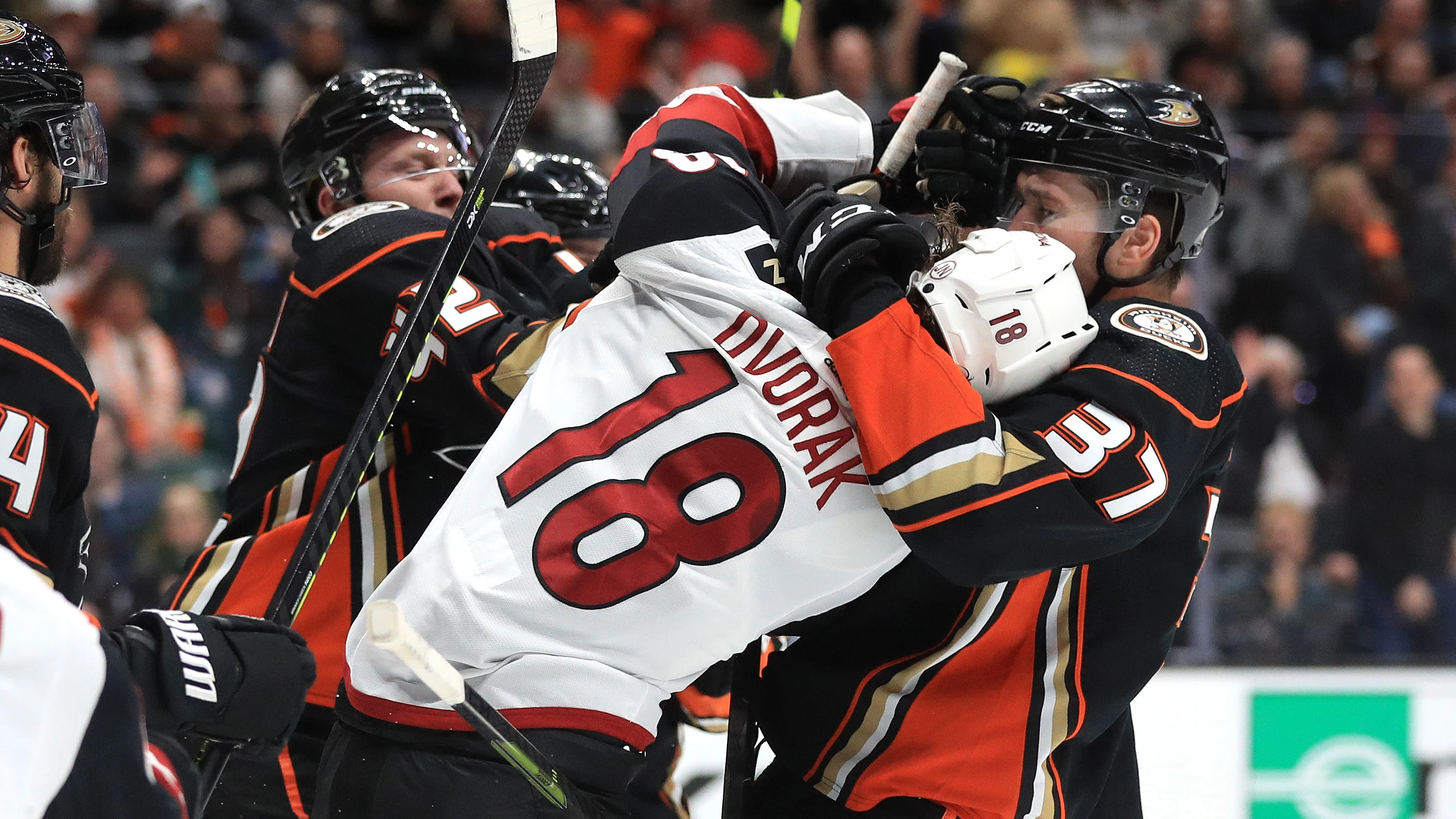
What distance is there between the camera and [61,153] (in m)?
2.13

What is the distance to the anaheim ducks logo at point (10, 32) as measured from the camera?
6.80 feet

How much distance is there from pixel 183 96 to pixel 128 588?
6.37 ft

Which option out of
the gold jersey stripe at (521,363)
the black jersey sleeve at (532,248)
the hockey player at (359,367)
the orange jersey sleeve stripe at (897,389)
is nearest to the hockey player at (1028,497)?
the orange jersey sleeve stripe at (897,389)

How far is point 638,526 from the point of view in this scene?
186 centimetres

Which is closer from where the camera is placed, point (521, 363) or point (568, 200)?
point (521, 363)

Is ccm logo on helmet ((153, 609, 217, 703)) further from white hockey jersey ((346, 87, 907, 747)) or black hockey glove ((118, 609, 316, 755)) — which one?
white hockey jersey ((346, 87, 907, 747))

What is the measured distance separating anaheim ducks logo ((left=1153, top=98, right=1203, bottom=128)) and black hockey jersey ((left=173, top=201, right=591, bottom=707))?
0.98m

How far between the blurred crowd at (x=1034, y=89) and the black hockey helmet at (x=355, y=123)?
254 cm

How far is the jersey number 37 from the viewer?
73.1 inches

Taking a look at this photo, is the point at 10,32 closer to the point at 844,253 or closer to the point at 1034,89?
the point at 844,253

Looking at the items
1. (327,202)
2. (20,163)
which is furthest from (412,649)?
(327,202)

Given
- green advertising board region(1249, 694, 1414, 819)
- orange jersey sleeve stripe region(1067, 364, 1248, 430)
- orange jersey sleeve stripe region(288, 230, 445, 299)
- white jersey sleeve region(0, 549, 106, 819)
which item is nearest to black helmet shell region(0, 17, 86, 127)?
orange jersey sleeve stripe region(288, 230, 445, 299)

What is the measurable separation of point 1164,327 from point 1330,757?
254 centimetres

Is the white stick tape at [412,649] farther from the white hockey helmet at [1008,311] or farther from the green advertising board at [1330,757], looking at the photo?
the green advertising board at [1330,757]
